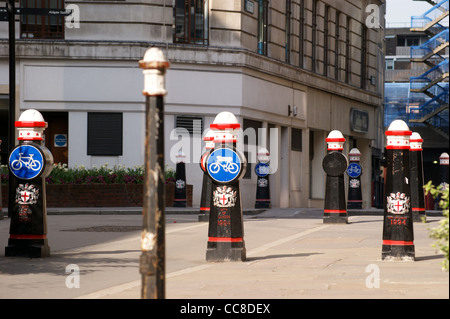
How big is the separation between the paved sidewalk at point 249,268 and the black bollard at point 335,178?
1109mm

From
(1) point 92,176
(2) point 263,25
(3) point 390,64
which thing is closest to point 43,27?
(1) point 92,176

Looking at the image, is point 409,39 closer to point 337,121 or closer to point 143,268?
point 337,121

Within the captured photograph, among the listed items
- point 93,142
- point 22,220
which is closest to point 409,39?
point 93,142

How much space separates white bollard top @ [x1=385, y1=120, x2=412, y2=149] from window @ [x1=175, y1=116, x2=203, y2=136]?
69.1ft

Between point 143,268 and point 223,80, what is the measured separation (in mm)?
27591

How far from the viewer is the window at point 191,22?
33.9 m

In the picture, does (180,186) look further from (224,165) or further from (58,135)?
(224,165)

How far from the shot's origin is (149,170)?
6.50 m

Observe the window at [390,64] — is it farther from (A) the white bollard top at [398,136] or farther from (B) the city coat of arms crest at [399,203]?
(B) the city coat of arms crest at [399,203]

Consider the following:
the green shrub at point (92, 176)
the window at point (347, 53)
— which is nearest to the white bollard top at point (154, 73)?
the green shrub at point (92, 176)

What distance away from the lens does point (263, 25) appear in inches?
1437

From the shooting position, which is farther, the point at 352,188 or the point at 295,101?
the point at 295,101

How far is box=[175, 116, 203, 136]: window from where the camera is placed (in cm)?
3341

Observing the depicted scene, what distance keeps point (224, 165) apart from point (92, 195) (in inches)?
661
